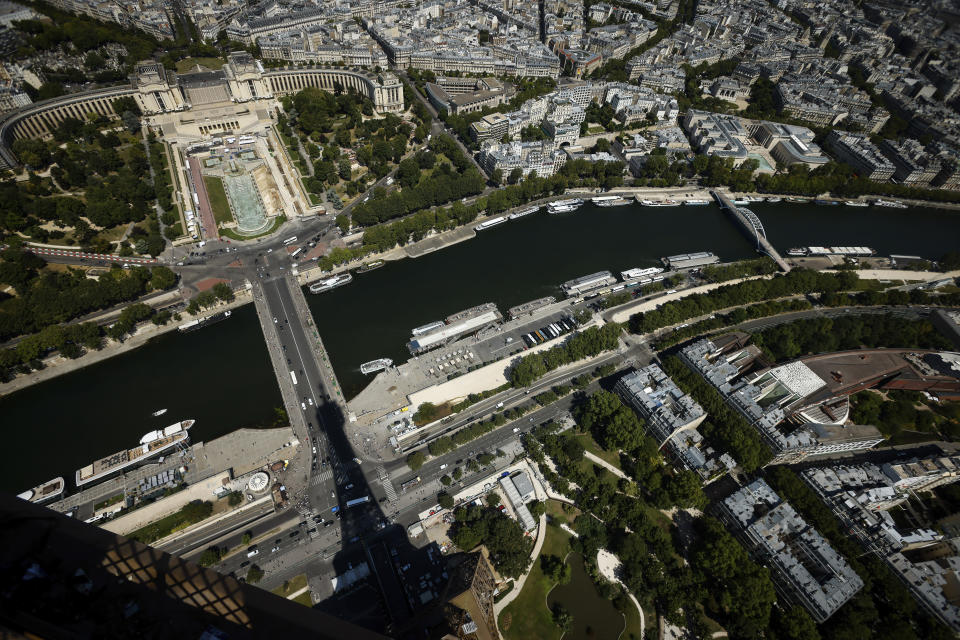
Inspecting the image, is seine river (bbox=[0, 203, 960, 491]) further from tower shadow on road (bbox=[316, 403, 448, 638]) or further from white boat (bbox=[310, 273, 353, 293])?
tower shadow on road (bbox=[316, 403, 448, 638])

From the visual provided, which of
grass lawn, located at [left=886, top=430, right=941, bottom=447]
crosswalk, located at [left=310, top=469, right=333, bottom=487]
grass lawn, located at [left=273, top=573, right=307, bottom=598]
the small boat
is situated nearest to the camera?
grass lawn, located at [left=273, top=573, right=307, bottom=598]

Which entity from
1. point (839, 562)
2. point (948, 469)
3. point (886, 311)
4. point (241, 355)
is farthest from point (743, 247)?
point (241, 355)

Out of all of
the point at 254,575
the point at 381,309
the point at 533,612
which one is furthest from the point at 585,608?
the point at 381,309

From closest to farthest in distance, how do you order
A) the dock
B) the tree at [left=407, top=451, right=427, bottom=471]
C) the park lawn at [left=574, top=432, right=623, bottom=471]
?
the tree at [left=407, top=451, right=427, bottom=471]
the park lawn at [left=574, top=432, right=623, bottom=471]
the dock

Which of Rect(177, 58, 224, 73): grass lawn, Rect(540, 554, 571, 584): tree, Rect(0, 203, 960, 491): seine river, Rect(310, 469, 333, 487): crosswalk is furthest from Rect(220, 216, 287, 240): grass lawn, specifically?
Rect(177, 58, 224, 73): grass lawn

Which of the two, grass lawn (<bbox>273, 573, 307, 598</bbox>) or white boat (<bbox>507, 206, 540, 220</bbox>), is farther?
white boat (<bbox>507, 206, 540, 220</bbox>)

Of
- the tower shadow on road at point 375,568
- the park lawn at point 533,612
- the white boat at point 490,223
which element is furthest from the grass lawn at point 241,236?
the park lawn at point 533,612

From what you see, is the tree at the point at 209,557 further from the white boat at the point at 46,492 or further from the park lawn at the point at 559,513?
the park lawn at the point at 559,513
